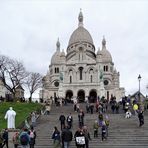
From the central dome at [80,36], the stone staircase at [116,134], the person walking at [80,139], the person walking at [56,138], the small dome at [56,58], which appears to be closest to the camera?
the person walking at [80,139]

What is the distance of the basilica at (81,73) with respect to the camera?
105625 millimetres

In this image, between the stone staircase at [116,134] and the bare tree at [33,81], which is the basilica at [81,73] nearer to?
the bare tree at [33,81]

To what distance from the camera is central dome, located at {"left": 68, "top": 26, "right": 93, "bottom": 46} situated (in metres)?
123

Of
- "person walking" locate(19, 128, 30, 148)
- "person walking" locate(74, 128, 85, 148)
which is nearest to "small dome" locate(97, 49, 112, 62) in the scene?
"person walking" locate(74, 128, 85, 148)

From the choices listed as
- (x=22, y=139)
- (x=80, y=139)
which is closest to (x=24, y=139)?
(x=22, y=139)

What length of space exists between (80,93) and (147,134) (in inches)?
3084

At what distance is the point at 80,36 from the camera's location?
124438 millimetres

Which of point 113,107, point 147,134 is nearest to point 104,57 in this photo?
point 113,107

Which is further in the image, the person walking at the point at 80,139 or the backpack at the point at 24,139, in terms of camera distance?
the person walking at the point at 80,139

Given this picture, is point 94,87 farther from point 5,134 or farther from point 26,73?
point 5,134

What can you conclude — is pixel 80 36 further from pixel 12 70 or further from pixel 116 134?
pixel 116 134

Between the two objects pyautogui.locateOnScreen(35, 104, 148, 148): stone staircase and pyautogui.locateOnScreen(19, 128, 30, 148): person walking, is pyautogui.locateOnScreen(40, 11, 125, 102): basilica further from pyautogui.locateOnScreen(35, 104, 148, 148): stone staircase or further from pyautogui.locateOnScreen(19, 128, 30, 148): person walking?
pyautogui.locateOnScreen(19, 128, 30, 148): person walking

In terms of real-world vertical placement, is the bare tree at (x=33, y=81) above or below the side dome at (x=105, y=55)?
below

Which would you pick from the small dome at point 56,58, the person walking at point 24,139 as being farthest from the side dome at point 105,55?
the person walking at point 24,139
